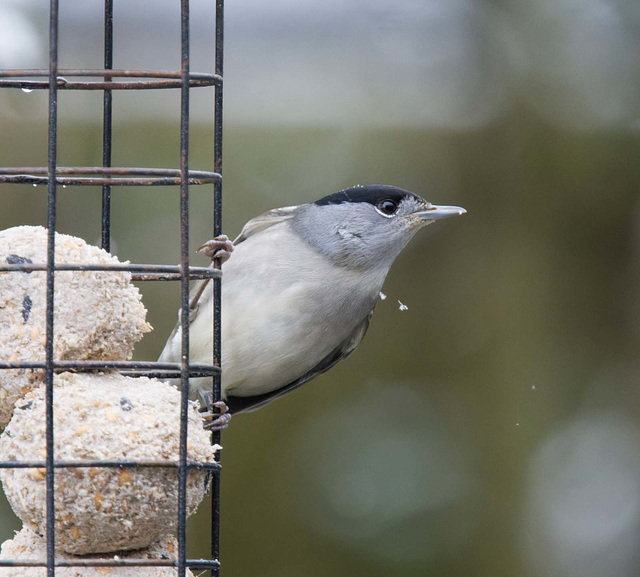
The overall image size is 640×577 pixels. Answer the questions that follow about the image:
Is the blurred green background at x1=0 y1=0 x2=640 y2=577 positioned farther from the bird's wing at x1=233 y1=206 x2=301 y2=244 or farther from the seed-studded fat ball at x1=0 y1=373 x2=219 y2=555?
the seed-studded fat ball at x1=0 y1=373 x2=219 y2=555

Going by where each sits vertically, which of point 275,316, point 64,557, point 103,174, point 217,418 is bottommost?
point 64,557

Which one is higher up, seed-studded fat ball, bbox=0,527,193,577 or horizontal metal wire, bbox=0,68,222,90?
horizontal metal wire, bbox=0,68,222,90

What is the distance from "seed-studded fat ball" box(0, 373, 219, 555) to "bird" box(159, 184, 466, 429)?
4.23 feet

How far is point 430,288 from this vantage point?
213 inches

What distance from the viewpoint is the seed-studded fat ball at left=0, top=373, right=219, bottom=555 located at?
87.5 inches

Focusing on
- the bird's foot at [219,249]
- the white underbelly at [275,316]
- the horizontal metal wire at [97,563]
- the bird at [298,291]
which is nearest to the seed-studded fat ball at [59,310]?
the horizontal metal wire at [97,563]

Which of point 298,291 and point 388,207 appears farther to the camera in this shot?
point 388,207

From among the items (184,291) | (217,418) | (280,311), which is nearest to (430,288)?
(280,311)

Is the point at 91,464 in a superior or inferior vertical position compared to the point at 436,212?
inferior

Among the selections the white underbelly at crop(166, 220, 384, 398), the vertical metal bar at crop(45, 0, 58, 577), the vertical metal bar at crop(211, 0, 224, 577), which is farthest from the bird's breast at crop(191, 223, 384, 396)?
the vertical metal bar at crop(45, 0, 58, 577)

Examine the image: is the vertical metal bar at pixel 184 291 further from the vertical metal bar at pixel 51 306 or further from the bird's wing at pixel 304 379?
the bird's wing at pixel 304 379

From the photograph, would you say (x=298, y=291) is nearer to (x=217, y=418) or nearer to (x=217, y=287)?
(x=217, y=418)

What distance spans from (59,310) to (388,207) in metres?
1.88

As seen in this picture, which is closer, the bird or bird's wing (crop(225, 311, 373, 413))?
the bird
